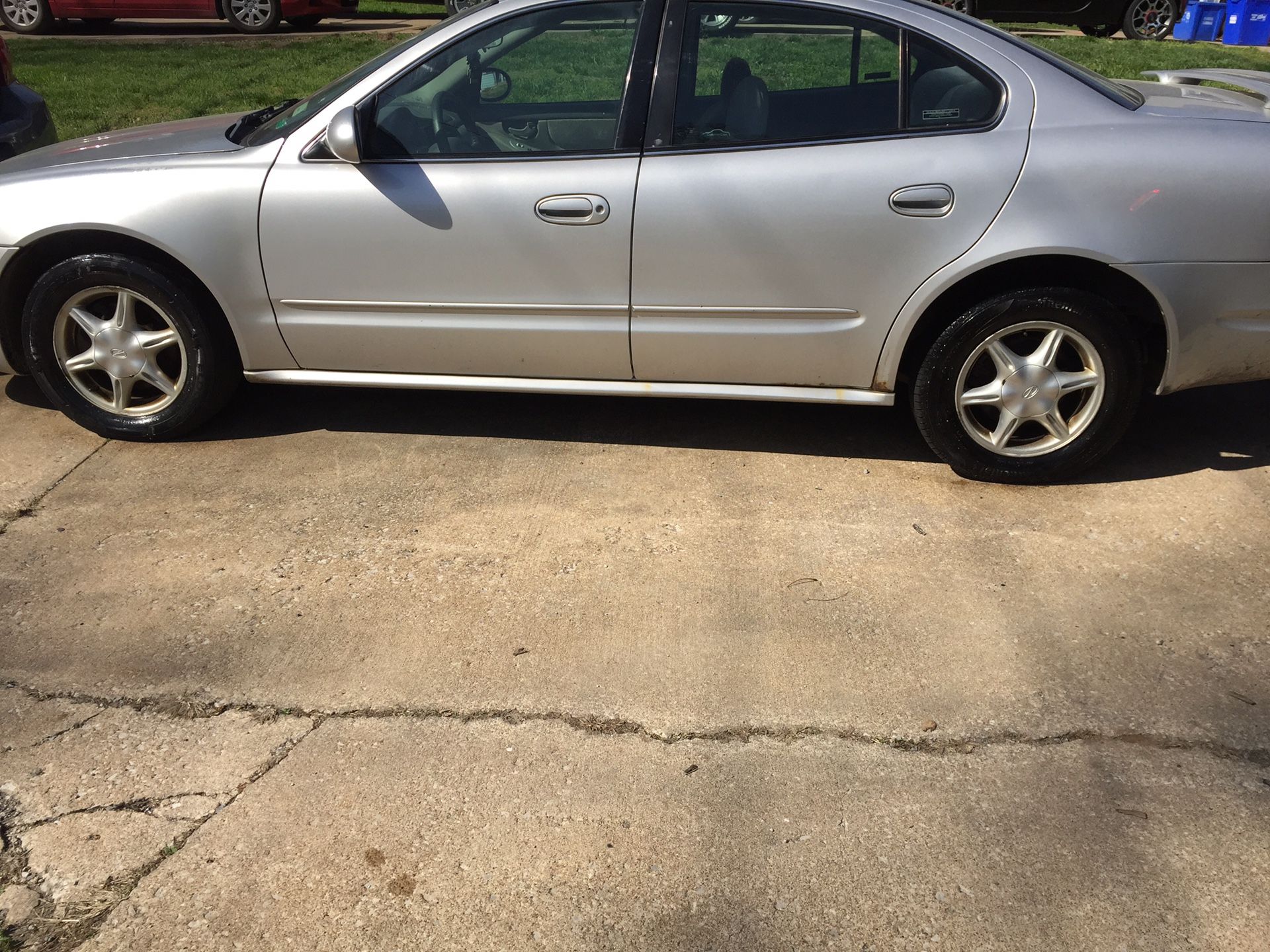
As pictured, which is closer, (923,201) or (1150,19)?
(923,201)

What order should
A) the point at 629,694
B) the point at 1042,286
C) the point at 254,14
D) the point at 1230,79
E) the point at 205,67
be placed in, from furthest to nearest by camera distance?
the point at 254,14 → the point at 205,67 → the point at 1230,79 → the point at 1042,286 → the point at 629,694

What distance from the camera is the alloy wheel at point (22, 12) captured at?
13.9 meters

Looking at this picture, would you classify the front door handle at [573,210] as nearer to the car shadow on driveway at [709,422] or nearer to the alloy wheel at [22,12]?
the car shadow on driveway at [709,422]

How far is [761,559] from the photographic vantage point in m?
3.56

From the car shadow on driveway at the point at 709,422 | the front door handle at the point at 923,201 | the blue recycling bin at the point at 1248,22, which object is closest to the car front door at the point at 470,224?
the car shadow on driveway at the point at 709,422

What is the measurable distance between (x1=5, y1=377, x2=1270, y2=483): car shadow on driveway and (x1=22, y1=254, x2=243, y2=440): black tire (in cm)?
20

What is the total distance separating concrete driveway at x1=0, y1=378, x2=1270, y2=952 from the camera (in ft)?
7.64

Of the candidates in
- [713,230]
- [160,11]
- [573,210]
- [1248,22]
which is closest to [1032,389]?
[713,230]

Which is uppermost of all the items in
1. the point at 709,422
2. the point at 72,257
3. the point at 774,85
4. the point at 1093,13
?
the point at 774,85

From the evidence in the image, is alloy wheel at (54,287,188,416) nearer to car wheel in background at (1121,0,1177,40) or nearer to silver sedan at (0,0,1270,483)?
silver sedan at (0,0,1270,483)

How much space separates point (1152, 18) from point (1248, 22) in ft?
6.06

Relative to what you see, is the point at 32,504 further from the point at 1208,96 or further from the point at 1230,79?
the point at 1230,79

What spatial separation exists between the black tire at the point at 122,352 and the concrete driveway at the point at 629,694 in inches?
5.4

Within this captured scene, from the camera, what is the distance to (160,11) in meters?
14.1
